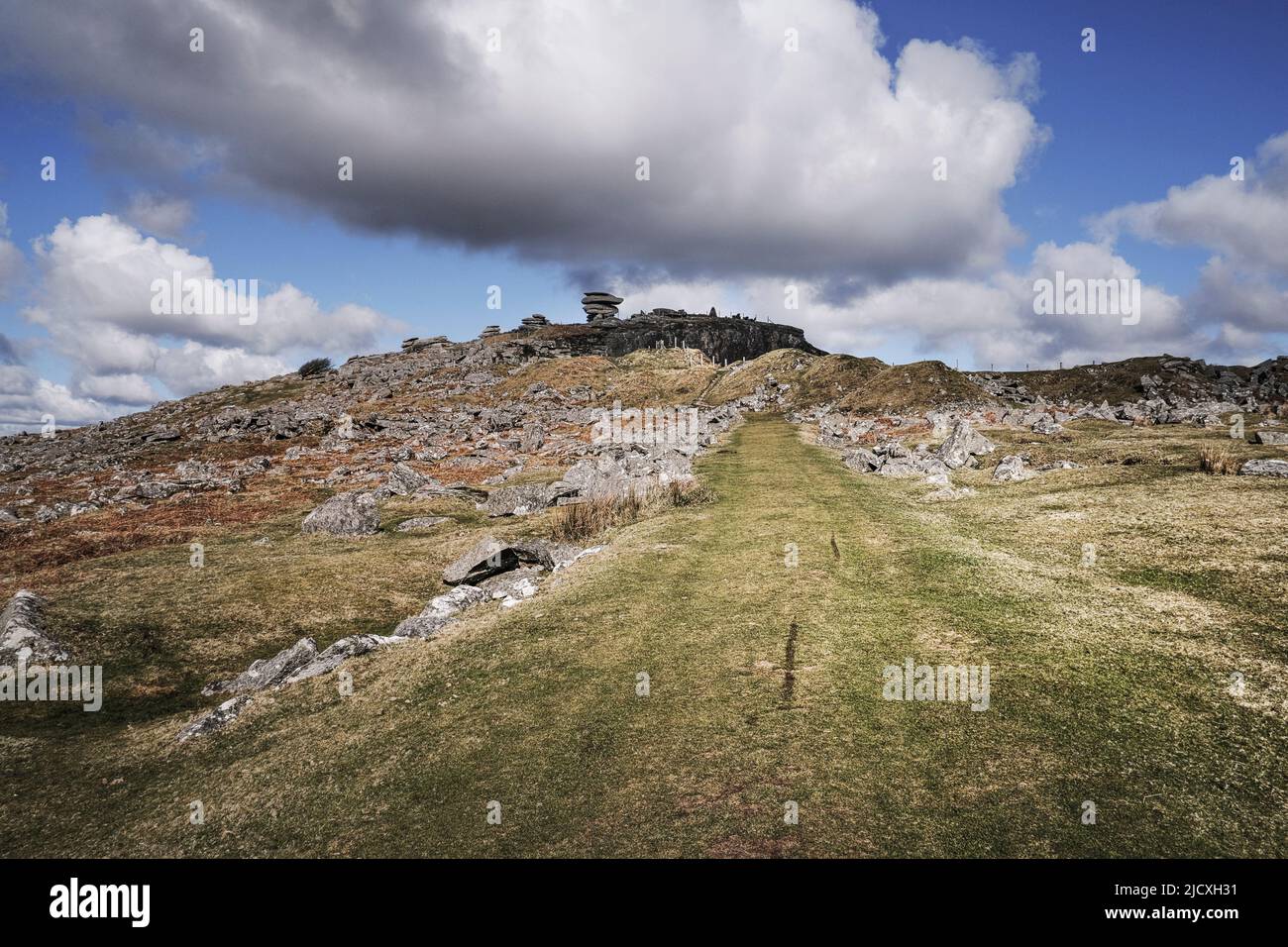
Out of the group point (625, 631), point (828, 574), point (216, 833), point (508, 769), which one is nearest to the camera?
point (216, 833)

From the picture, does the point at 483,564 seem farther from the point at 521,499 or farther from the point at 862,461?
the point at 862,461

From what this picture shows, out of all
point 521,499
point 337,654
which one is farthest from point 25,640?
point 521,499

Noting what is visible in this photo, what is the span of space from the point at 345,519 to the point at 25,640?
1435 centimetres

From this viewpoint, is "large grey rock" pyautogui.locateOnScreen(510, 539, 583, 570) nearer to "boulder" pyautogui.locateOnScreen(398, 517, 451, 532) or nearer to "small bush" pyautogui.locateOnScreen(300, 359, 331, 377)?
"boulder" pyautogui.locateOnScreen(398, 517, 451, 532)

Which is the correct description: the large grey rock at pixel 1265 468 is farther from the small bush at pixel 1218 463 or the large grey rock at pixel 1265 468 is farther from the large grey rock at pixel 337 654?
the large grey rock at pixel 337 654

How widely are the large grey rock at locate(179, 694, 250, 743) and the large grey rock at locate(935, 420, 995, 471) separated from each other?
33024 mm

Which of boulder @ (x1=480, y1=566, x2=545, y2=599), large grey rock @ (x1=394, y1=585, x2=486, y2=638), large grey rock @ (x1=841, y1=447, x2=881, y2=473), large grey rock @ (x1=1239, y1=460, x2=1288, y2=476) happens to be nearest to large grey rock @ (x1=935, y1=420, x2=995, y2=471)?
large grey rock @ (x1=841, y1=447, x2=881, y2=473)

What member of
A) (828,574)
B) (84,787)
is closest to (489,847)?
(84,787)

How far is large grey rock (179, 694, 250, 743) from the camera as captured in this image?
11.2 metres

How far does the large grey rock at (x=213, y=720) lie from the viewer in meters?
11.2

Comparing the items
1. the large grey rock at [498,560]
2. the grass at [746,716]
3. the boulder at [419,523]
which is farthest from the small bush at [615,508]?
the boulder at [419,523]

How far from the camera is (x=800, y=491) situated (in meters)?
29.0
